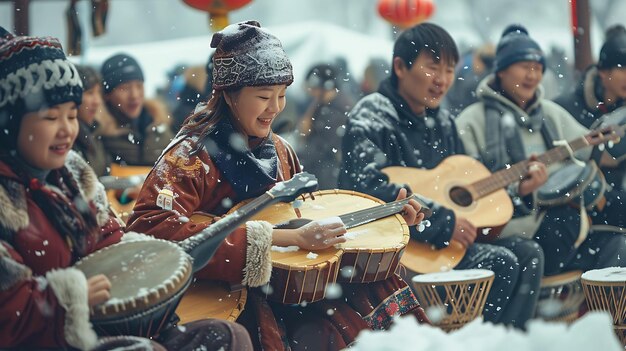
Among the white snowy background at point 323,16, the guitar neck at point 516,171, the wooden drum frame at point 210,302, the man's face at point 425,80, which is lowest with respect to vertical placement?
the white snowy background at point 323,16

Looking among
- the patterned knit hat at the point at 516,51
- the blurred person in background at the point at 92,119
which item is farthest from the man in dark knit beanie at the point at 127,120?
the patterned knit hat at the point at 516,51

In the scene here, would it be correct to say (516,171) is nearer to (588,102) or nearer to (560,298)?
(560,298)

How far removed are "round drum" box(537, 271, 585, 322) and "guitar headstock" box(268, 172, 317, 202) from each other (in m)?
2.64

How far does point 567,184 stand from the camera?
700 cm

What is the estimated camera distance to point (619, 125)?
7.26m

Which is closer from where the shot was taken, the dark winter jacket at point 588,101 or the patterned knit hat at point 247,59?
the patterned knit hat at point 247,59

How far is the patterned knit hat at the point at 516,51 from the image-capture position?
7.23 m

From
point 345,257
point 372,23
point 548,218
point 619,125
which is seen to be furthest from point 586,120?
point 372,23

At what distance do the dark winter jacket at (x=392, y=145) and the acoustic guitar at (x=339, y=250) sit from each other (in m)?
0.87

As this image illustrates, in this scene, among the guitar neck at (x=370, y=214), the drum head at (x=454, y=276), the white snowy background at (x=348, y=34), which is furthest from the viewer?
the drum head at (x=454, y=276)

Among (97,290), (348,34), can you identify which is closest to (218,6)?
(348,34)

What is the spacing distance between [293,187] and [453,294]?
1.51 meters

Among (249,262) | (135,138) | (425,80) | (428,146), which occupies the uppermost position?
(425,80)

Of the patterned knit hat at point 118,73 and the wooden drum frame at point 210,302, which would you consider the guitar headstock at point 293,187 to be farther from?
the patterned knit hat at point 118,73
